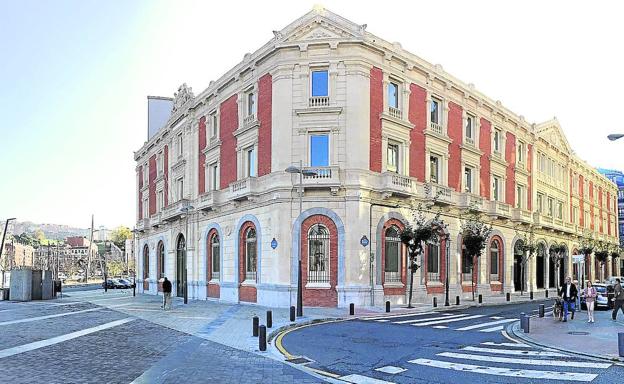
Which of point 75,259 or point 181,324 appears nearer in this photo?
point 181,324

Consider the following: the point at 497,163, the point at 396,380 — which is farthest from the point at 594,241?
the point at 396,380

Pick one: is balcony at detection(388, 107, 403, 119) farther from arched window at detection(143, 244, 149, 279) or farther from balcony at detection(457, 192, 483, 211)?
arched window at detection(143, 244, 149, 279)

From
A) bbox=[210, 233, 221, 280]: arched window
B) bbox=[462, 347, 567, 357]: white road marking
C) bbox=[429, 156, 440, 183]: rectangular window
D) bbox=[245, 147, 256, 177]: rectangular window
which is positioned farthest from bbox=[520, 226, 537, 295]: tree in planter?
bbox=[462, 347, 567, 357]: white road marking

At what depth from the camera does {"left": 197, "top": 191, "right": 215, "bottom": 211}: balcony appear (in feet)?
114

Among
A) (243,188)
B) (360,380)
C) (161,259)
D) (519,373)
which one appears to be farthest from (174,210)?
(519,373)

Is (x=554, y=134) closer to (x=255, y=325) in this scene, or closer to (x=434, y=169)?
(x=434, y=169)

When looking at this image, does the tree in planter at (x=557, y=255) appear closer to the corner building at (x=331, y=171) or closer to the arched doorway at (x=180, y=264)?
the corner building at (x=331, y=171)

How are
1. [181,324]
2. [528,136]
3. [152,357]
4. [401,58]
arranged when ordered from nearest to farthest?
[152,357] → [181,324] → [401,58] → [528,136]

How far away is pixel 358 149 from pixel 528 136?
23.9 meters

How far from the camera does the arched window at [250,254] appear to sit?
30.8m

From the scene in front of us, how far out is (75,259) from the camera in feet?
501

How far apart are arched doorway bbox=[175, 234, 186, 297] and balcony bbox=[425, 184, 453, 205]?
18788 millimetres

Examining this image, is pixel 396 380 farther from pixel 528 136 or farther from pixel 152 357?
pixel 528 136

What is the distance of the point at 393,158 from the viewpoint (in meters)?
30.9
